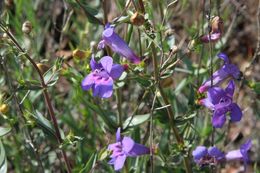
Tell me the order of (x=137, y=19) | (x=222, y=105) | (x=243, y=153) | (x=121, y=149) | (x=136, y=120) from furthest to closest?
(x=136, y=120)
(x=243, y=153)
(x=121, y=149)
(x=222, y=105)
(x=137, y=19)

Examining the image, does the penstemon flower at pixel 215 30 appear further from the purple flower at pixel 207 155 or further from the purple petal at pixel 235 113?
the purple flower at pixel 207 155

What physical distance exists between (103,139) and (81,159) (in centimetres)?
33

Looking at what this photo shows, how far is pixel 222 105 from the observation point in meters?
2.24

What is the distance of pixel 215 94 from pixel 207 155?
1.18 feet

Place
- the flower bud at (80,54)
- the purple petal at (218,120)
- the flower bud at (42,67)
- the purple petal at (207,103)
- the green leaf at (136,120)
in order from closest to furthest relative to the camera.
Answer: the purple petal at (218,120) < the purple petal at (207,103) < the flower bud at (42,67) < the flower bud at (80,54) < the green leaf at (136,120)

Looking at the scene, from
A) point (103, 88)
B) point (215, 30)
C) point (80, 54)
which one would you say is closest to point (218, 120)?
point (215, 30)

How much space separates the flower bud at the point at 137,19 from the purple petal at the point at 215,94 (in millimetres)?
431

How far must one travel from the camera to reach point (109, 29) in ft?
7.38

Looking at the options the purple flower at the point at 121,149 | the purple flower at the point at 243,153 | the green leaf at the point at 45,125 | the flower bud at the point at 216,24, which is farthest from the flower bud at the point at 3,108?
the purple flower at the point at 243,153

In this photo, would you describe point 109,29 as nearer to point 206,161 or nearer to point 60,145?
point 60,145

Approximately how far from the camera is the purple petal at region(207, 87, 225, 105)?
2.26 meters

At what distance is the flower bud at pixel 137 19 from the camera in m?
2.13

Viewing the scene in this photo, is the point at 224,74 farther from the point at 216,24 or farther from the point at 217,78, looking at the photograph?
the point at 216,24

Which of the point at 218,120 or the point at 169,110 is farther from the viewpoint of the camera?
the point at 169,110
